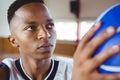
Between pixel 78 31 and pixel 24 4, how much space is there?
312cm

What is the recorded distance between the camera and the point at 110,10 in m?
0.49

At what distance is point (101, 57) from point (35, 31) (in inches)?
23.6

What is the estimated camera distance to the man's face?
3.12 feet

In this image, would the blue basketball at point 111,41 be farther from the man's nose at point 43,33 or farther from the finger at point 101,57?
the man's nose at point 43,33

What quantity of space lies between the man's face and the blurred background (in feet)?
9.03

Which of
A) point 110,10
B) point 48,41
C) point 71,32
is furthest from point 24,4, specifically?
point 71,32

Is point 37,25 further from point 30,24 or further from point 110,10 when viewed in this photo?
point 110,10

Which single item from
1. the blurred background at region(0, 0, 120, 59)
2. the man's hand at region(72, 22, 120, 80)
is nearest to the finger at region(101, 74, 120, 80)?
the man's hand at region(72, 22, 120, 80)

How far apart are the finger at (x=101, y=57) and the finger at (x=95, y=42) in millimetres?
12

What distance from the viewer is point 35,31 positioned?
3.20 feet

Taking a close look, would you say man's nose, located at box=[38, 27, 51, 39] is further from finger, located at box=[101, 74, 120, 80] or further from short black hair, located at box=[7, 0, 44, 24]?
finger, located at box=[101, 74, 120, 80]

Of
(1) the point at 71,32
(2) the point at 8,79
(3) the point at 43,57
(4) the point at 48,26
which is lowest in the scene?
(1) the point at 71,32

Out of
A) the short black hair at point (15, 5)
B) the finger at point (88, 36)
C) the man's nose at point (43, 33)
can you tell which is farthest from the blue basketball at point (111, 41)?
the short black hair at point (15, 5)

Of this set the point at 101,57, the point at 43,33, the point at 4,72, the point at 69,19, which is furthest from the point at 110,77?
the point at 69,19
